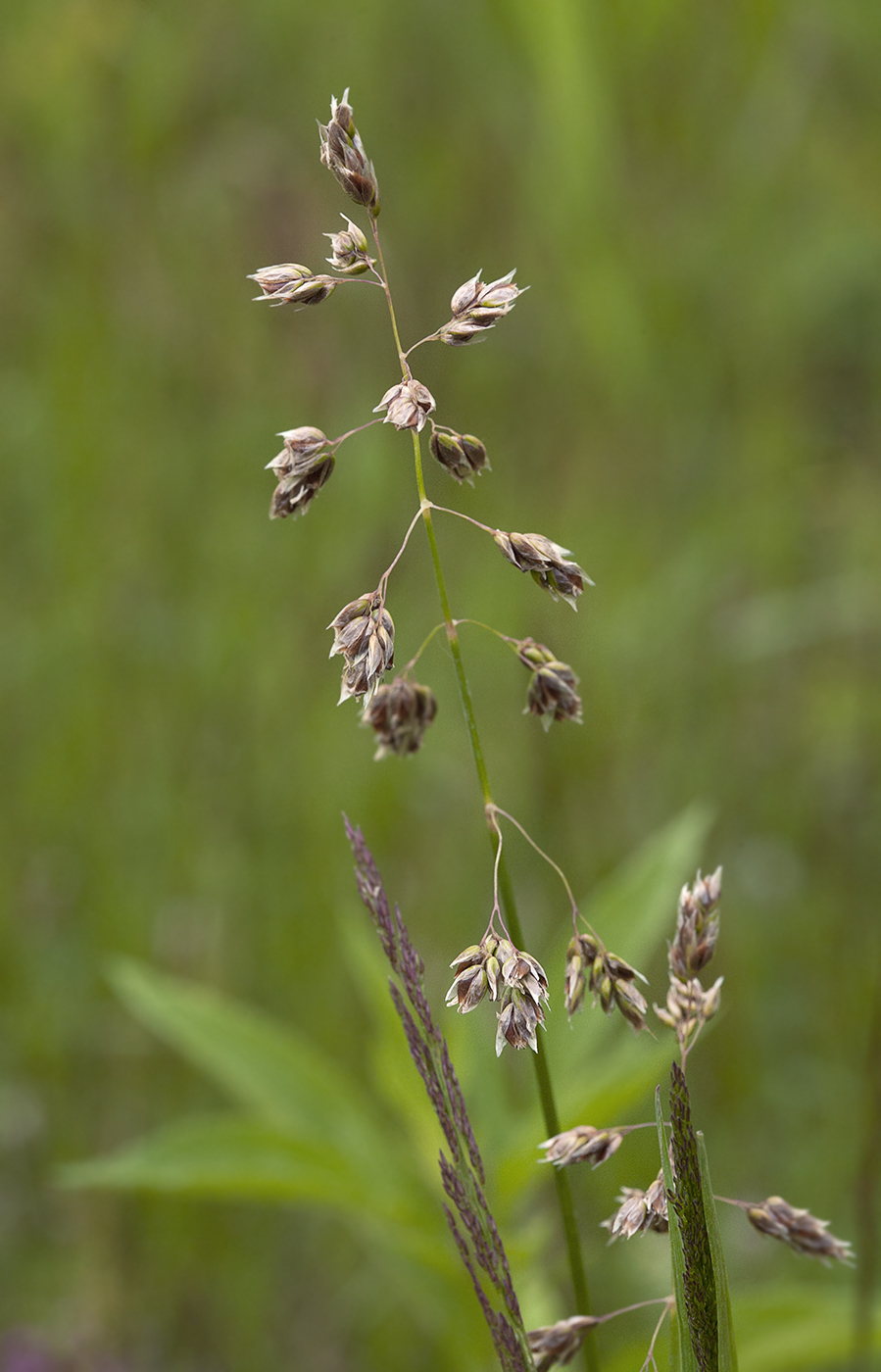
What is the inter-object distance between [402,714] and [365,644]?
162mm

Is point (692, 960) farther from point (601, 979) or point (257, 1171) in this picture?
point (257, 1171)

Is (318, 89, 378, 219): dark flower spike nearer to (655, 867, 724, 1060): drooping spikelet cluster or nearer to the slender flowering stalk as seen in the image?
the slender flowering stalk

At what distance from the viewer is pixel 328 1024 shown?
3.12 metres

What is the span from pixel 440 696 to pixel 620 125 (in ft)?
7.18

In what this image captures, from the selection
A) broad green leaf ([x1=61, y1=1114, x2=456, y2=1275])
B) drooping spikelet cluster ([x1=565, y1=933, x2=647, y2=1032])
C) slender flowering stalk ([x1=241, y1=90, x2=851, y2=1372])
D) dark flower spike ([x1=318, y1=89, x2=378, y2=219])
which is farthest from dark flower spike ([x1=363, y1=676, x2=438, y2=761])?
broad green leaf ([x1=61, y1=1114, x2=456, y2=1275])

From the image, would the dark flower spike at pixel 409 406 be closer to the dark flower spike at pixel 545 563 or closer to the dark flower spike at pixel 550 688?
the dark flower spike at pixel 545 563

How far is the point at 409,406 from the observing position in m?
0.86

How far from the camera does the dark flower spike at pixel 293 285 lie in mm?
913

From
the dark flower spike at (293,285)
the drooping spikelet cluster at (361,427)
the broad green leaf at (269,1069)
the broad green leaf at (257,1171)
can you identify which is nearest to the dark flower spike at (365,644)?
the drooping spikelet cluster at (361,427)

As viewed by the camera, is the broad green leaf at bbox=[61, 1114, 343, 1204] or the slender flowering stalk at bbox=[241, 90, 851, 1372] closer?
the slender flowering stalk at bbox=[241, 90, 851, 1372]

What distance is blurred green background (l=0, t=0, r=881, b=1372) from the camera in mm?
2879

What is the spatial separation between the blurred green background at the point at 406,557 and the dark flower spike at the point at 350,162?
1378mm

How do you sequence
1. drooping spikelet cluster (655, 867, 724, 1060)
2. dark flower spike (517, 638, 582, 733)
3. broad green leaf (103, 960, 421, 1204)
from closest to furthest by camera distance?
drooping spikelet cluster (655, 867, 724, 1060) → dark flower spike (517, 638, 582, 733) → broad green leaf (103, 960, 421, 1204)

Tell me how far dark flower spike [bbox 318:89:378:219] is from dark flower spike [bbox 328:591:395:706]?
28 cm
